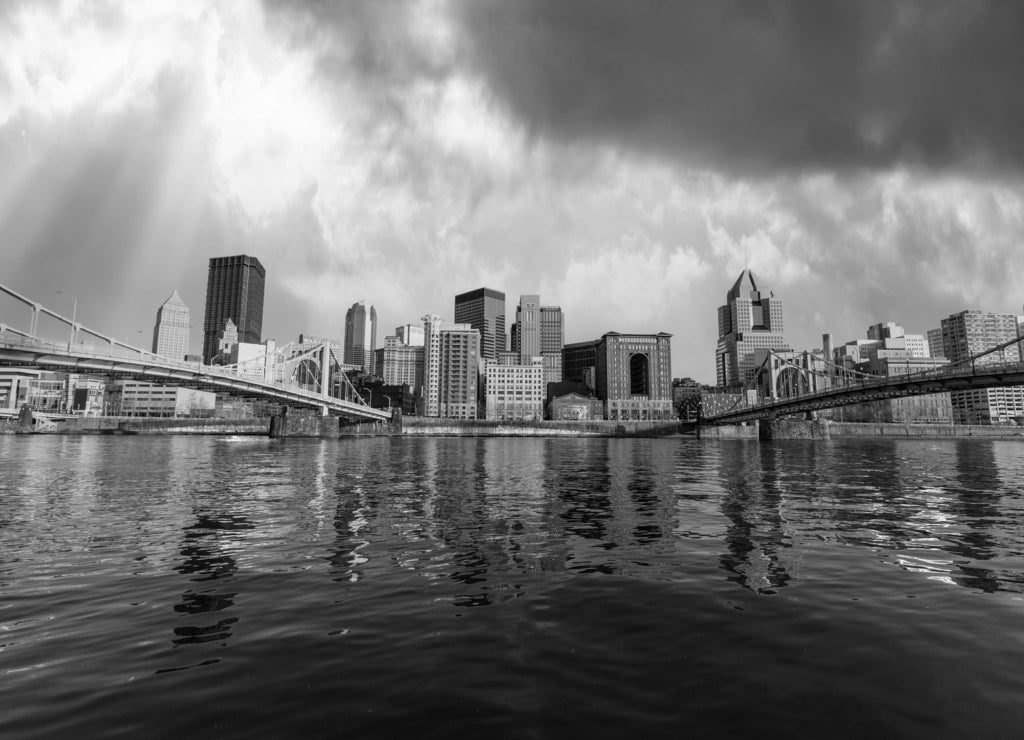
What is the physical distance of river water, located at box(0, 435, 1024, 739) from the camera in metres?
5.48

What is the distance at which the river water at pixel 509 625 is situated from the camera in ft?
18.0

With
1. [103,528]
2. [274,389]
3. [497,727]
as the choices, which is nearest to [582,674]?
[497,727]

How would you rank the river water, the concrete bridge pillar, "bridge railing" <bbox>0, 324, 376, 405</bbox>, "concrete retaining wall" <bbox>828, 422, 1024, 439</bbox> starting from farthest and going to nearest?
1. "concrete retaining wall" <bbox>828, 422, 1024, 439</bbox>
2. the concrete bridge pillar
3. "bridge railing" <bbox>0, 324, 376, 405</bbox>
4. the river water

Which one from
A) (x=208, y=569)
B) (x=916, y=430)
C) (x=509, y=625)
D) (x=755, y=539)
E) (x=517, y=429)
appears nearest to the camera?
(x=509, y=625)

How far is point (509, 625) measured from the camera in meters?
8.02

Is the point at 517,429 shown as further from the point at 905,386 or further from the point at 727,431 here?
the point at 905,386

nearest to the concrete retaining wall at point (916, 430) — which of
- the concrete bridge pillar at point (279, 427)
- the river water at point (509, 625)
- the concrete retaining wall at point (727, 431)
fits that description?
the concrete retaining wall at point (727, 431)

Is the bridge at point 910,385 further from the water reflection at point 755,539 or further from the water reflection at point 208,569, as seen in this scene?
the water reflection at point 208,569

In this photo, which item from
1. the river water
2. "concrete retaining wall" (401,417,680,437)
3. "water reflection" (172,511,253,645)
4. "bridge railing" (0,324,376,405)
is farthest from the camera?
"concrete retaining wall" (401,417,680,437)

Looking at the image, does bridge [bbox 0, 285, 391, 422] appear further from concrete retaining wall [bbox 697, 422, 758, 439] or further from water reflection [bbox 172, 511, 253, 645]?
concrete retaining wall [bbox 697, 422, 758, 439]

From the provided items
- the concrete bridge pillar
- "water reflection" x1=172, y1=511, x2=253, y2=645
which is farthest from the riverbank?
"water reflection" x1=172, y1=511, x2=253, y2=645

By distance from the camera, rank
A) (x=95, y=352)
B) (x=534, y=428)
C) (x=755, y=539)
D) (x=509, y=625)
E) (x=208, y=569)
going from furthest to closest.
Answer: (x=534, y=428), (x=95, y=352), (x=755, y=539), (x=208, y=569), (x=509, y=625)

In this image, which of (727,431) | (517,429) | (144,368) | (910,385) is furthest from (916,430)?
(144,368)

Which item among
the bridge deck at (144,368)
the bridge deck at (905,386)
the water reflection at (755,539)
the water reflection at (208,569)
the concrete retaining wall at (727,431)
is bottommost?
the water reflection at (755,539)
